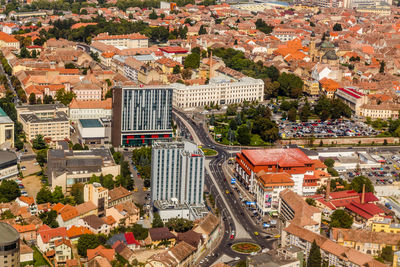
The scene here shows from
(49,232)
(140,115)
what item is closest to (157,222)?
(49,232)

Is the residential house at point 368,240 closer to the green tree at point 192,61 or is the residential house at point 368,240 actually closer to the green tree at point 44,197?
the green tree at point 44,197

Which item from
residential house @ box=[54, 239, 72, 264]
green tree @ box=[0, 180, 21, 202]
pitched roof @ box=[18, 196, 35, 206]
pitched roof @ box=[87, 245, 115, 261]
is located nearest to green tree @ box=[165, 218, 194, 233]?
pitched roof @ box=[87, 245, 115, 261]

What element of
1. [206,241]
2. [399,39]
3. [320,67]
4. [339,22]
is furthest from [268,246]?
[339,22]

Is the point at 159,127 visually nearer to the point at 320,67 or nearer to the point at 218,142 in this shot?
the point at 218,142

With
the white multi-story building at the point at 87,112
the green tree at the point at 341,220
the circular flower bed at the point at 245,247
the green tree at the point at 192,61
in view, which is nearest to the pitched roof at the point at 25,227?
the circular flower bed at the point at 245,247

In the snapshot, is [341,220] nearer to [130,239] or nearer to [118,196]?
[130,239]

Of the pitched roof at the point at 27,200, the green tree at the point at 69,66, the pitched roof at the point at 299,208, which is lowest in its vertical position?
the pitched roof at the point at 27,200

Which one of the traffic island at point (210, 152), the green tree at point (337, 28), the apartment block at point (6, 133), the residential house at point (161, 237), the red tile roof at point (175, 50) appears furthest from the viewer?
the green tree at point (337, 28)
